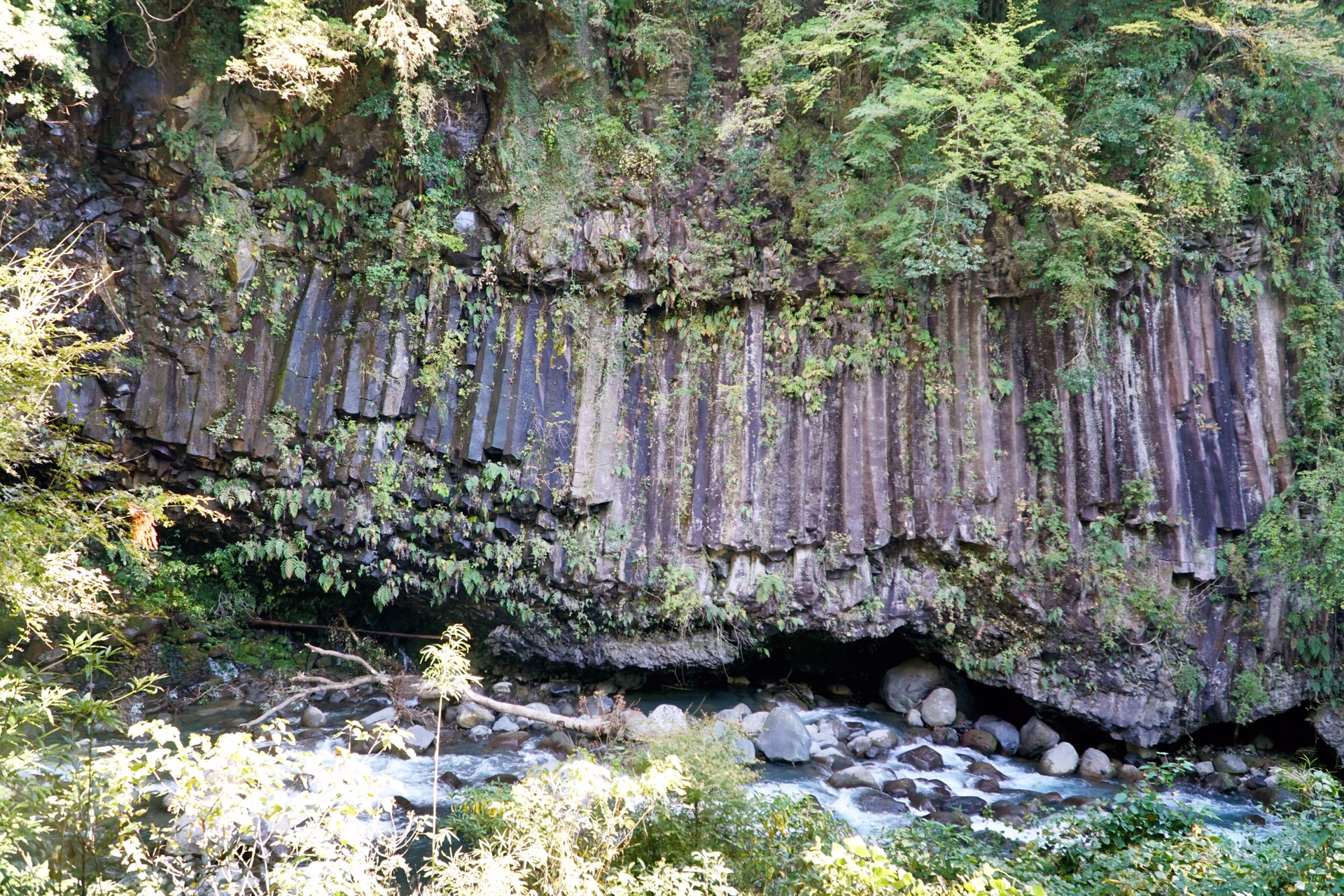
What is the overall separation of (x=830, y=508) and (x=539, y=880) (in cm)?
689

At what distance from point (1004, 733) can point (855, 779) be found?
8.03ft

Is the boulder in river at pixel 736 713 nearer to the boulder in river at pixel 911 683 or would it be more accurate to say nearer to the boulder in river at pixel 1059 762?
the boulder in river at pixel 911 683

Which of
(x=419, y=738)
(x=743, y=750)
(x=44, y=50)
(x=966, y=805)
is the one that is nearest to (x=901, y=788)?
(x=966, y=805)

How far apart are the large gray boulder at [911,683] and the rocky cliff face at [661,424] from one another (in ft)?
2.34

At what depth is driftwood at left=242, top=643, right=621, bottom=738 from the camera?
9.32 meters

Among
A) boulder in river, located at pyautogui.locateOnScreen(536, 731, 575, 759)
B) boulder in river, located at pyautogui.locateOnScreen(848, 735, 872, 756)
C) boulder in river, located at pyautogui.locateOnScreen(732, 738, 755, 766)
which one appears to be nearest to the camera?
boulder in river, located at pyautogui.locateOnScreen(732, 738, 755, 766)

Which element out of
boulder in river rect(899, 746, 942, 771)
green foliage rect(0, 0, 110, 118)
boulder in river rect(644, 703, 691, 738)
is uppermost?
green foliage rect(0, 0, 110, 118)

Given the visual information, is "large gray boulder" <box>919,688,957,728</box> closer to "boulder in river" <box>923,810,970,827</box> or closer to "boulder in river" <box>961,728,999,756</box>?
"boulder in river" <box>961,728,999,756</box>

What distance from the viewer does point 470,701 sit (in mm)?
10258

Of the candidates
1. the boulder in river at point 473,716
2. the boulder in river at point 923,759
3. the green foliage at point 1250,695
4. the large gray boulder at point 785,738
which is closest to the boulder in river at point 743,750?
the large gray boulder at point 785,738

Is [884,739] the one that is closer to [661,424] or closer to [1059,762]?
[1059,762]

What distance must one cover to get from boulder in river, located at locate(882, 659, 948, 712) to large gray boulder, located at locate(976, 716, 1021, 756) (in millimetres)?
764

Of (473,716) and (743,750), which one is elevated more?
(743,750)

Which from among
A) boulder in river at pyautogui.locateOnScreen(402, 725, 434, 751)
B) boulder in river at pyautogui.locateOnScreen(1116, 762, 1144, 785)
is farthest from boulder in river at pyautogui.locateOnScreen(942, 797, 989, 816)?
boulder in river at pyautogui.locateOnScreen(402, 725, 434, 751)
